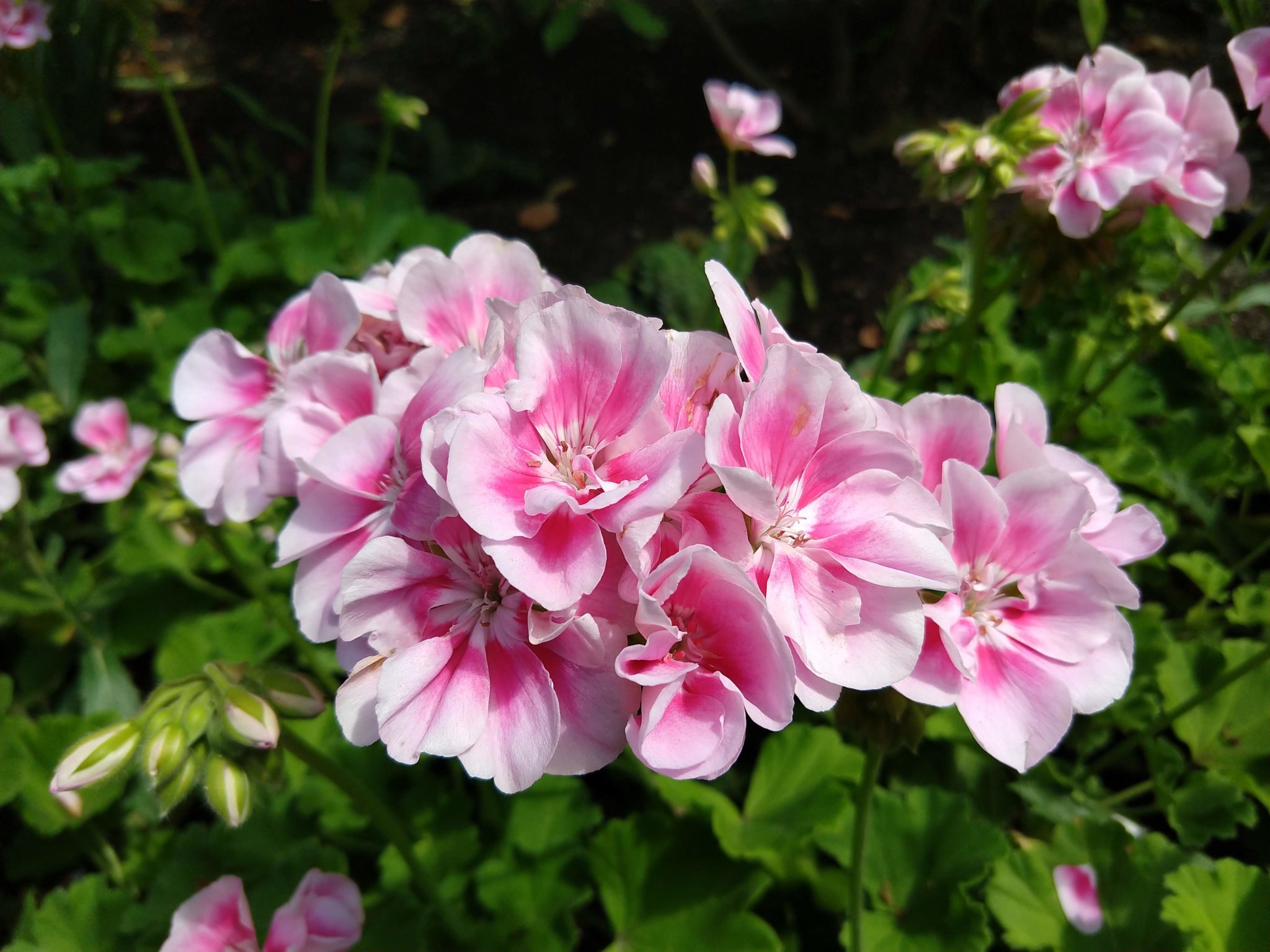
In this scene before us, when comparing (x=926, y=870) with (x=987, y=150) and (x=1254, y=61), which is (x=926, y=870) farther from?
(x=1254, y=61)

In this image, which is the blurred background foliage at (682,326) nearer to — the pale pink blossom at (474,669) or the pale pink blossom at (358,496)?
the pale pink blossom at (474,669)

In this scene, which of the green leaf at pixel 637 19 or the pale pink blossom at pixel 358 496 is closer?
the pale pink blossom at pixel 358 496

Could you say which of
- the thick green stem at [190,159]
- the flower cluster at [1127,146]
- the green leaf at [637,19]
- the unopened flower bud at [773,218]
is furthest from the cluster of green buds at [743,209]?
the green leaf at [637,19]

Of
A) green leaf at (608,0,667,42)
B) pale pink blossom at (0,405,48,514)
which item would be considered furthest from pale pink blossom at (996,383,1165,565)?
green leaf at (608,0,667,42)

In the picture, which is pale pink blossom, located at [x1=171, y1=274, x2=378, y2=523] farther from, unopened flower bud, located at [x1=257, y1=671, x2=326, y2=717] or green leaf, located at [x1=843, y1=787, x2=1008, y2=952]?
green leaf, located at [x1=843, y1=787, x2=1008, y2=952]

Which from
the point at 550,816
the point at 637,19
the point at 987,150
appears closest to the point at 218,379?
the point at 550,816

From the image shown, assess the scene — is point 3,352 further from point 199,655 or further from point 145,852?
point 145,852
